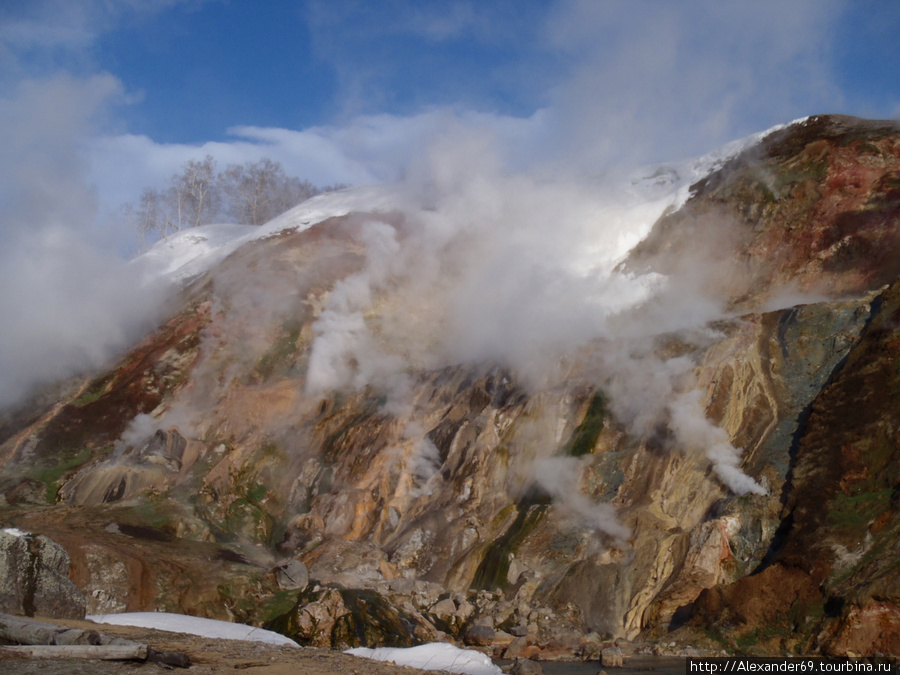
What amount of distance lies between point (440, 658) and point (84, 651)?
783cm

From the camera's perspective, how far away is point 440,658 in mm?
14586

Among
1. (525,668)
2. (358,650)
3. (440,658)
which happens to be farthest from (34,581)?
(525,668)

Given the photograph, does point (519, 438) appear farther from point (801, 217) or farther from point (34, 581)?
point (34, 581)

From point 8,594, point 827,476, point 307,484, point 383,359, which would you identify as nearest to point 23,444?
point 307,484

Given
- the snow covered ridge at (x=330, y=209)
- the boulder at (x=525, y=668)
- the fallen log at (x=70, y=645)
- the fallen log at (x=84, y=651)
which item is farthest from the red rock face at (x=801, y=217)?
the fallen log at (x=84, y=651)

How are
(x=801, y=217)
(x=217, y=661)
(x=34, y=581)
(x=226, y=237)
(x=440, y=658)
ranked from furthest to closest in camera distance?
(x=226, y=237)
(x=801, y=217)
(x=440, y=658)
(x=34, y=581)
(x=217, y=661)

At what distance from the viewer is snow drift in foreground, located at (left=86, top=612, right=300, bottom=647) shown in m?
14.9

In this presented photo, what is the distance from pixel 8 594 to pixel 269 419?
76.0 ft

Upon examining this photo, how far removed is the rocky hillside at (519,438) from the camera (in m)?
19.4

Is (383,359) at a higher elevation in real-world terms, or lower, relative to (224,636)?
higher

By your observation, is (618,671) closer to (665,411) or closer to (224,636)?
(224,636)

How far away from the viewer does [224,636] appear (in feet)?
49.6

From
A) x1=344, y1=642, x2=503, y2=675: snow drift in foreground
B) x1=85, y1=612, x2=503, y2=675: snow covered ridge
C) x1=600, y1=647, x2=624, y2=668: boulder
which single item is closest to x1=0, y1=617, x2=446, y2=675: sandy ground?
x1=85, y1=612, x2=503, y2=675: snow covered ridge

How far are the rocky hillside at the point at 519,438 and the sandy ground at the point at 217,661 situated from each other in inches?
278
